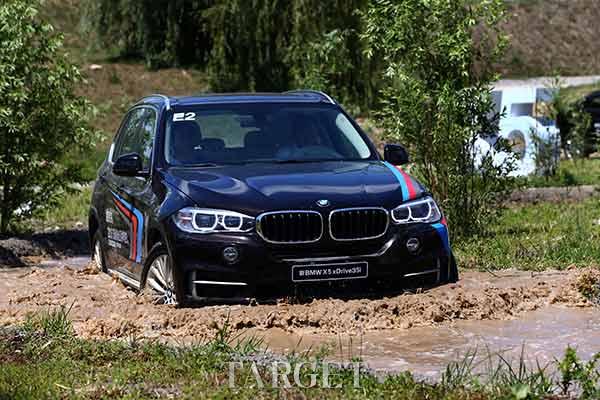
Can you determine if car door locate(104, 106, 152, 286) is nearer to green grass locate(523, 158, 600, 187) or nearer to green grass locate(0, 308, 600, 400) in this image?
green grass locate(0, 308, 600, 400)

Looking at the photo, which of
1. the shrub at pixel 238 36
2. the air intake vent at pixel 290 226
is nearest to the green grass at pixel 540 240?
the air intake vent at pixel 290 226

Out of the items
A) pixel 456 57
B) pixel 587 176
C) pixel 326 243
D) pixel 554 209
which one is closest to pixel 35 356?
pixel 326 243

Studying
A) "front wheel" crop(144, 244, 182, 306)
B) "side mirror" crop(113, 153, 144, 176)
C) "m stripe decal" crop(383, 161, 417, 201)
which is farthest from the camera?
"side mirror" crop(113, 153, 144, 176)

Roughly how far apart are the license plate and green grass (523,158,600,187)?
904cm

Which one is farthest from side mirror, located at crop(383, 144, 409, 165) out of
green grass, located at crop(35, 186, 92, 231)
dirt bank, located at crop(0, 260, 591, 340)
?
green grass, located at crop(35, 186, 92, 231)

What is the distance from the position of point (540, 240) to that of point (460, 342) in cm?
514

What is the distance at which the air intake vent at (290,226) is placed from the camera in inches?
368

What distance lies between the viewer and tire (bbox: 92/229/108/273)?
12.0m

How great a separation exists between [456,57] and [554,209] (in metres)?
4.02

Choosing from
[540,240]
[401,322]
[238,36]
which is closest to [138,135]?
[401,322]

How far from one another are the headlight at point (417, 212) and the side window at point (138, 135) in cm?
210

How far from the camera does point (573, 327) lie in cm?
913

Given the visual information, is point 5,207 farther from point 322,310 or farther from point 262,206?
point 322,310

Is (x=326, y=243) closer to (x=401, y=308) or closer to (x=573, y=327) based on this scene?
(x=401, y=308)
